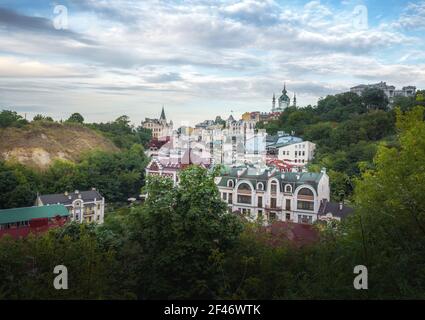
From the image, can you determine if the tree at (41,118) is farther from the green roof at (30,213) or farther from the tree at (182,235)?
the tree at (182,235)

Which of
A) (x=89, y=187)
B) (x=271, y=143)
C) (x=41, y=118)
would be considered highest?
(x=41, y=118)

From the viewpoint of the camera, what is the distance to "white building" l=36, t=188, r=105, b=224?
24172mm

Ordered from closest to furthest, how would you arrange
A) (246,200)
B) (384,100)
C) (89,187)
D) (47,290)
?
(47,290) → (246,200) → (89,187) → (384,100)

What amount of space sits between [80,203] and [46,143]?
2476 centimetres

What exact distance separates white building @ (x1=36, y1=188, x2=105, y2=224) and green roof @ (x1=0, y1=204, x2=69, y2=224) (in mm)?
1883

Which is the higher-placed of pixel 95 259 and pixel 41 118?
pixel 41 118

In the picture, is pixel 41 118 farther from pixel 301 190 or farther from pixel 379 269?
pixel 379 269

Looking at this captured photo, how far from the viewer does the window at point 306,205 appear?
21.2m

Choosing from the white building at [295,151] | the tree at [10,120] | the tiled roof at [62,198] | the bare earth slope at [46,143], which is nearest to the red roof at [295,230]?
the tiled roof at [62,198]
